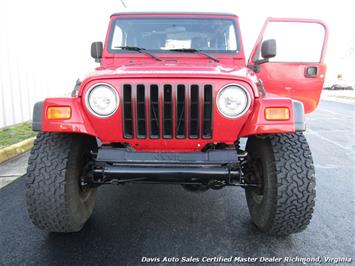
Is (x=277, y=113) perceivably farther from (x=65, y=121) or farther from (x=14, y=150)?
(x=14, y=150)

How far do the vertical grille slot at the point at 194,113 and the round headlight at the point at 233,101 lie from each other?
0.48 ft

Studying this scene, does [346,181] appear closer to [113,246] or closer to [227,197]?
[227,197]

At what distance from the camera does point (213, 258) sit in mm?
2076

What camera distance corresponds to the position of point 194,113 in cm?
199

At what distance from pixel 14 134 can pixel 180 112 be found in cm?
453

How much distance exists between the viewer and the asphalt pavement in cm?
212

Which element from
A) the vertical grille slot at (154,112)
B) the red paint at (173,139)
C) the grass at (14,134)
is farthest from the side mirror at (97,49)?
the grass at (14,134)

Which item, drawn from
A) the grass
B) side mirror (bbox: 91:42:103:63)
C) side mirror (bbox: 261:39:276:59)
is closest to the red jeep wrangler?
side mirror (bbox: 261:39:276:59)

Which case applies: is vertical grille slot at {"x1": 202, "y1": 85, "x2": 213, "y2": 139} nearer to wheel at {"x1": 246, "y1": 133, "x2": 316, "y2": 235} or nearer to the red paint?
Result: the red paint

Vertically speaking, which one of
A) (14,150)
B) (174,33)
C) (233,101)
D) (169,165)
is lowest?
(14,150)

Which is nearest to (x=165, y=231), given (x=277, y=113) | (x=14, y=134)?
(x=277, y=113)

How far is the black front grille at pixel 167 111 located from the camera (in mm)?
1952

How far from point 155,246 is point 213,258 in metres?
0.43

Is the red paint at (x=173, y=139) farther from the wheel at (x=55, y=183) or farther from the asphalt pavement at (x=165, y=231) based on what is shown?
the asphalt pavement at (x=165, y=231)
